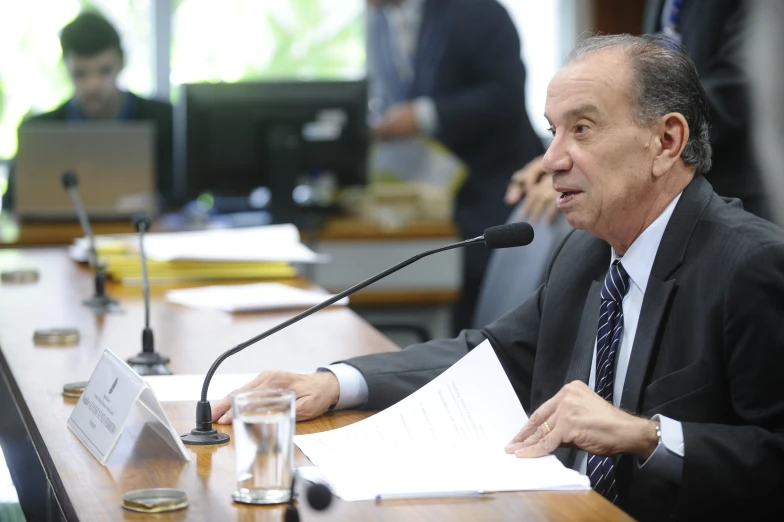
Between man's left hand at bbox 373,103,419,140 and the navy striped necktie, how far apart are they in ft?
9.75

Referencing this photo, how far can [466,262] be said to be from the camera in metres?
4.42

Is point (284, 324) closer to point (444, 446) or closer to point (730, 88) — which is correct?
point (444, 446)

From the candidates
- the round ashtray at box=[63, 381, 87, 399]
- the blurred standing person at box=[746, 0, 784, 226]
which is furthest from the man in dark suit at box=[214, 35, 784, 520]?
the blurred standing person at box=[746, 0, 784, 226]

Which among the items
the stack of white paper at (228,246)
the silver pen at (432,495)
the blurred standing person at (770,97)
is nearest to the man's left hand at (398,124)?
the stack of white paper at (228,246)

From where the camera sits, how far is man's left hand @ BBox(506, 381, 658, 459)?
1.31 m

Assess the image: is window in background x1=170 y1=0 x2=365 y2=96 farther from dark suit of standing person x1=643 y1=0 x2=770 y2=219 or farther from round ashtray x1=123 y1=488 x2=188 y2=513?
round ashtray x1=123 y1=488 x2=188 y2=513

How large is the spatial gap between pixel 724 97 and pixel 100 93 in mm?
2973

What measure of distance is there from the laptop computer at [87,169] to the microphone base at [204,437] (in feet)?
8.79

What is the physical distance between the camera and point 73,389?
5.59 feet

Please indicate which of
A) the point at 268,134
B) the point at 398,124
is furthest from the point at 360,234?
the point at 398,124

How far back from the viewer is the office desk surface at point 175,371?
1.18 meters

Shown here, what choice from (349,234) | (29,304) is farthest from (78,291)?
(349,234)

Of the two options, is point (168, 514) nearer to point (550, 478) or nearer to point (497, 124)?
point (550, 478)

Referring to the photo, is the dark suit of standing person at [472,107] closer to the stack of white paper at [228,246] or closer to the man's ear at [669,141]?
the stack of white paper at [228,246]
